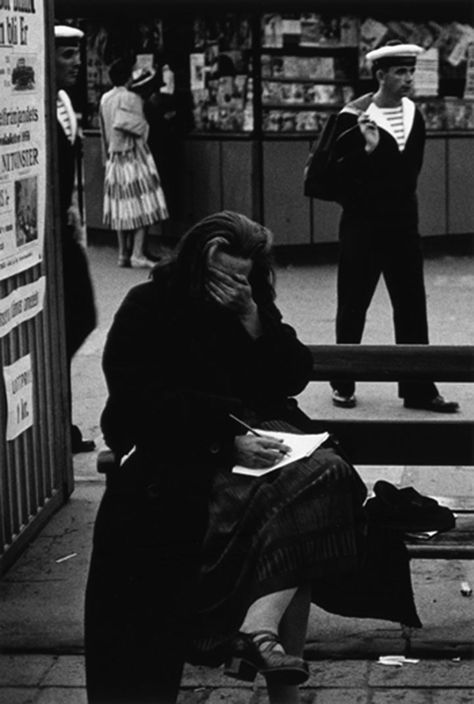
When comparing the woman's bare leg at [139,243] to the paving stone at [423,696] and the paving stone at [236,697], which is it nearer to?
the paving stone at [236,697]

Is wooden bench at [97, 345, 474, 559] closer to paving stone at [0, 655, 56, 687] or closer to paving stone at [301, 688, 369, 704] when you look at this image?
paving stone at [301, 688, 369, 704]

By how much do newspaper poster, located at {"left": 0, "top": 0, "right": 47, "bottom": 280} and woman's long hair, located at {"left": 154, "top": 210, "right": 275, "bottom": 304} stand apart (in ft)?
3.71

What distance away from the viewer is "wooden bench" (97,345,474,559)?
207 inches

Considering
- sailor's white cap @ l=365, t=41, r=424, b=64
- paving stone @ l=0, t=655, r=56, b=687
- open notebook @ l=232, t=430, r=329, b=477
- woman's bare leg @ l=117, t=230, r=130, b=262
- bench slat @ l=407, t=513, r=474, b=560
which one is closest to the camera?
open notebook @ l=232, t=430, r=329, b=477

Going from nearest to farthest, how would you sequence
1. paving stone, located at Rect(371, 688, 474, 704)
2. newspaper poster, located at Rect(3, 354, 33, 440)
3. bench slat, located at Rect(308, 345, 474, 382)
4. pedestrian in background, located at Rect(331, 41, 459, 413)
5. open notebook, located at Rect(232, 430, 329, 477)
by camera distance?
open notebook, located at Rect(232, 430, 329, 477), paving stone, located at Rect(371, 688, 474, 704), bench slat, located at Rect(308, 345, 474, 382), newspaper poster, located at Rect(3, 354, 33, 440), pedestrian in background, located at Rect(331, 41, 459, 413)

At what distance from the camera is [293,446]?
4.34 m

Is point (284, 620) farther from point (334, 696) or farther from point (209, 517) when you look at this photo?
point (334, 696)

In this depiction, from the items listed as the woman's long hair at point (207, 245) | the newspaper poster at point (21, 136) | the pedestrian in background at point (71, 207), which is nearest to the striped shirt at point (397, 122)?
the pedestrian in background at point (71, 207)

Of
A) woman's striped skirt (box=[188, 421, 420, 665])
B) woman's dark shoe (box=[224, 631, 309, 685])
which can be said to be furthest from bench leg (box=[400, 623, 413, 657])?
woman's dark shoe (box=[224, 631, 309, 685])

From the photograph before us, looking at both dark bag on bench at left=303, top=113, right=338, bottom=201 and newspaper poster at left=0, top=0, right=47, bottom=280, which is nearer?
newspaper poster at left=0, top=0, right=47, bottom=280

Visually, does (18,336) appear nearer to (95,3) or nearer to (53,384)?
(53,384)

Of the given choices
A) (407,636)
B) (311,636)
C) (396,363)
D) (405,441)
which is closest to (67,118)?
(396,363)

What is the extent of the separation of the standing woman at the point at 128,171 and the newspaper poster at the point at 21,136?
7450 millimetres

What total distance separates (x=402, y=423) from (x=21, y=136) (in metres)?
1.59
